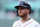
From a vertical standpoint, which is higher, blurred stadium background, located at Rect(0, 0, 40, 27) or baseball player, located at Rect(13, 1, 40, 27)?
baseball player, located at Rect(13, 1, 40, 27)

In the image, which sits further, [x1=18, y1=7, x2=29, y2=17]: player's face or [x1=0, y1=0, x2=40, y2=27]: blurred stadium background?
[x1=0, y1=0, x2=40, y2=27]: blurred stadium background

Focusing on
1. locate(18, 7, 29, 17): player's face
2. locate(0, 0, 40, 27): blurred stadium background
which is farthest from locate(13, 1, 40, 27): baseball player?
locate(0, 0, 40, 27): blurred stadium background

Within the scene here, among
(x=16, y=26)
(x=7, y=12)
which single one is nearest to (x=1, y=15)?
(x=7, y=12)

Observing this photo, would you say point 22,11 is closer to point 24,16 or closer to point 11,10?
point 24,16

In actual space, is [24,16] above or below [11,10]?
→ above

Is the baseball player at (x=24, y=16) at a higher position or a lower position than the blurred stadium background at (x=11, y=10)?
higher

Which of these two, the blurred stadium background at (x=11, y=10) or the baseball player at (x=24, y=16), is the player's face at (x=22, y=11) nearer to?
the baseball player at (x=24, y=16)

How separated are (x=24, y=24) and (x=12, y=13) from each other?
589 cm

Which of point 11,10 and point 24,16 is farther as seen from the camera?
point 11,10

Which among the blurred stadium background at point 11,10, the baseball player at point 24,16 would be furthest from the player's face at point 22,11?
the blurred stadium background at point 11,10

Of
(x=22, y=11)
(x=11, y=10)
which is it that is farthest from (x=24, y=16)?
(x=11, y=10)

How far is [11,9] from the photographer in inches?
335

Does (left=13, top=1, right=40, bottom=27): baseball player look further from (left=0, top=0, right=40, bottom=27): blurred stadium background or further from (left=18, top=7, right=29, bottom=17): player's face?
(left=0, top=0, right=40, bottom=27): blurred stadium background

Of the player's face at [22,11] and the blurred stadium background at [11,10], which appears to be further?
the blurred stadium background at [11,10]
